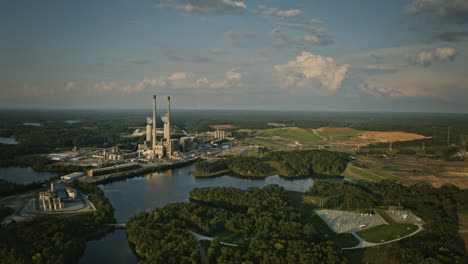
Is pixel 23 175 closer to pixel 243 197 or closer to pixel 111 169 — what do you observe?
pixel 111 169

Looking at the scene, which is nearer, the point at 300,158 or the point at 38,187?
the point at 38,187

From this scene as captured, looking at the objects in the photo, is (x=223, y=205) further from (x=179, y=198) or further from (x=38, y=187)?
(x=38, y=187)

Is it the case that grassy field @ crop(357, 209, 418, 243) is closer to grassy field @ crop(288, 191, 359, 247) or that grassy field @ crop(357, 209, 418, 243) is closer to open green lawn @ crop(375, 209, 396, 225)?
open green lawn @ crop(375, 209, 396, 225)

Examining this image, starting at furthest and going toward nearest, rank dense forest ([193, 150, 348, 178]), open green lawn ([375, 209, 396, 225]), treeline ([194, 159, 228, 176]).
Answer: dense forest ([193, 150, 348, 178])
treeline ([194, 159, 228, 176])
open green lawn ([375, 209, 396, 225])

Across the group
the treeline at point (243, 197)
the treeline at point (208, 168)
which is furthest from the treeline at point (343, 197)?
the treeline at point (208, 168)

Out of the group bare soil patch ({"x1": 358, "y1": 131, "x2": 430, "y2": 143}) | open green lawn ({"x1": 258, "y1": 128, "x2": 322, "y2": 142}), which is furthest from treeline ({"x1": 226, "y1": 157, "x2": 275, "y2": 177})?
bare soil patch ({"x1": 358, "y1": 131, "x2": 430, "y2": 143})

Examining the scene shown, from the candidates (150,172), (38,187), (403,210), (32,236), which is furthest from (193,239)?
(150,172)

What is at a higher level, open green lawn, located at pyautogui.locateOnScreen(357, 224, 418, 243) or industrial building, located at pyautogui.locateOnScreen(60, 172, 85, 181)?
industrial building, located at pyautogui.locateOnScreen(60, 172, 85, 181)
